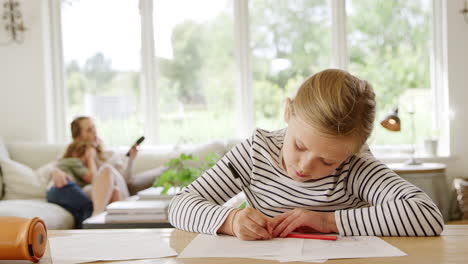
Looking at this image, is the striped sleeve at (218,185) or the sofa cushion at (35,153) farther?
the sofa cushion at (35,153)

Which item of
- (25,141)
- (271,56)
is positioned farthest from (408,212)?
(25,141)

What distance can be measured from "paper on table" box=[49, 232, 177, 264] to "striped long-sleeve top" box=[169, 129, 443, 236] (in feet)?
0.52

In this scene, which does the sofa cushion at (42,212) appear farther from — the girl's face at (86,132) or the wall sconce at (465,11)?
the wall sconce at (465,11)

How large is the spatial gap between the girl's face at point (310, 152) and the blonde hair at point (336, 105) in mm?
17

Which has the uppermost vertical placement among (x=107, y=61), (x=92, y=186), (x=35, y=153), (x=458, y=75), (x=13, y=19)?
(x=13, y=19)

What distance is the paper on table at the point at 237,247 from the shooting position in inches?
37.8

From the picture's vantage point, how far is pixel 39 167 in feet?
13.4

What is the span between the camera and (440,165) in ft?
13.1

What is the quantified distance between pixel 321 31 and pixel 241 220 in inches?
142

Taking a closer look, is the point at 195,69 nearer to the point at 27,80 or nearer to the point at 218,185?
the point at 27,80

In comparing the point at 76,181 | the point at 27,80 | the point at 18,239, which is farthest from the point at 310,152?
the point at 27,80

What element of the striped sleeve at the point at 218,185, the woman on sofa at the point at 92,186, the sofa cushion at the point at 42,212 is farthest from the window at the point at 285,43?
the striped sleeve at the point at 218,185

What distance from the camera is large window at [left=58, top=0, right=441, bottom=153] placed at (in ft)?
14.6

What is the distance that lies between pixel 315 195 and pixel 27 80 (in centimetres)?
385
